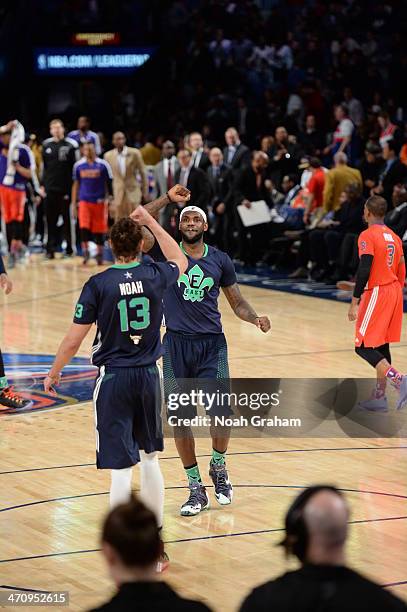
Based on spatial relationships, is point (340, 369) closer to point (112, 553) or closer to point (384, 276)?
point (384, 276)

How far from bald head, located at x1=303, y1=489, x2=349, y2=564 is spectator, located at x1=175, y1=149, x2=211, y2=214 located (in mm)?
16483

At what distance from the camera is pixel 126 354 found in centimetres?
702

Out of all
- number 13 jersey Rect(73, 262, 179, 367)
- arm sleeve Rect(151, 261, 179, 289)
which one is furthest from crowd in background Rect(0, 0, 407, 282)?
number 13 jersey Rect(73, 262, 179, 367)

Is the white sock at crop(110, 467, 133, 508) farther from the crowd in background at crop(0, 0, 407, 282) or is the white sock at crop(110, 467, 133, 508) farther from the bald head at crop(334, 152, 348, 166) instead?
the bald head at crop(334, 152, 348, 166)

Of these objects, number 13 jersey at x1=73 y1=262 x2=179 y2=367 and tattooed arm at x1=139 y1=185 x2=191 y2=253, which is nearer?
number 13 jersey at x1=73 y1=262 x2=179 y2=367

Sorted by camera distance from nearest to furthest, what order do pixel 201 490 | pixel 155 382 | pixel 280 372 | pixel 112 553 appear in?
pixel 112 553, pixel 155 382, pixel 201 490, pixel 280 372

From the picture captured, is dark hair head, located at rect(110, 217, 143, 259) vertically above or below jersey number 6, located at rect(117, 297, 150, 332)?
above

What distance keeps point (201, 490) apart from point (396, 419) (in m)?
2.92

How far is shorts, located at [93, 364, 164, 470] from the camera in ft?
23.0

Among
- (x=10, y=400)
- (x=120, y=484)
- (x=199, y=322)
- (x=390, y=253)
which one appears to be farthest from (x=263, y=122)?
(x=120, y=484)

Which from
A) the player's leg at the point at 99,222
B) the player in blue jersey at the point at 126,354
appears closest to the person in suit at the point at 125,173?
the player's leg at the point at 99,222

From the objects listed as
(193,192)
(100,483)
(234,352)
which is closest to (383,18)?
Result: (193,192)

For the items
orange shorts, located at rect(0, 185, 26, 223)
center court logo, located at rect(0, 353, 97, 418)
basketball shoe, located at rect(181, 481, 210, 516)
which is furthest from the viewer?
orange shorts, located at rect(0, 185, 26, 223)

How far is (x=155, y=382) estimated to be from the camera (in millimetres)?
7109
